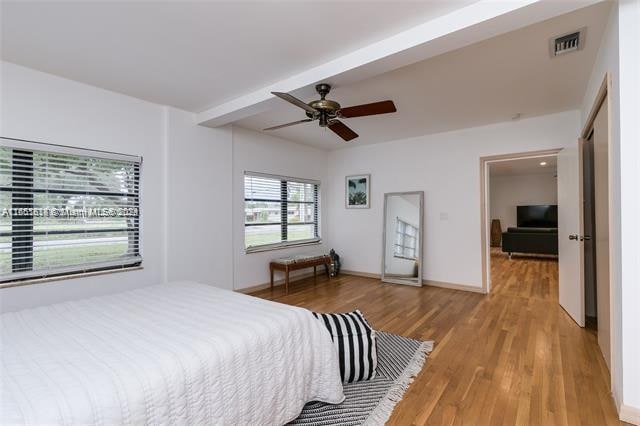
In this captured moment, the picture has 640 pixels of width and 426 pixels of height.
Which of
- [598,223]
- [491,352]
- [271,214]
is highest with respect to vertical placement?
[271,214]

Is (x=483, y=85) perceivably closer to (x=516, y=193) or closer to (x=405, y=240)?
Result: (x=405, y=240)

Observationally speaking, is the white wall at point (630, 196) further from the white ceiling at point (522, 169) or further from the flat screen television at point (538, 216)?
the flat screen television at point (538, 216)

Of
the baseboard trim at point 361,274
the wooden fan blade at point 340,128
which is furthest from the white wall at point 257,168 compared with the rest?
the wooden fan blade at point 340,128

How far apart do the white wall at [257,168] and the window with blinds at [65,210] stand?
4.36 ft

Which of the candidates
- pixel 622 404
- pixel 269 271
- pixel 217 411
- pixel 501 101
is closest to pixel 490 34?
pixel 501 101

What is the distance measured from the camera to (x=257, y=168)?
4566mm

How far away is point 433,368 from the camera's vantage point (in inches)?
88.7

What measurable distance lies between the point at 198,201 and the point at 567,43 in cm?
393

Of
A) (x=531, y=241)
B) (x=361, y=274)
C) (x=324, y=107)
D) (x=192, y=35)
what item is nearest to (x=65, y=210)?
(x=192, y=35)

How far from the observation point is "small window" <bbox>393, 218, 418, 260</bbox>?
491 centimetres

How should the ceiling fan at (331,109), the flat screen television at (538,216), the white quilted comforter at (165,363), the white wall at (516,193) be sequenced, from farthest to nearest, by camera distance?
1. the white wall at (516,193)
2. the flat screen television at (538,216)
3. the ceiling fan at (331,109)
4. the white quilted comforter at (165,363)

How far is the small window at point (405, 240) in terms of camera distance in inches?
193

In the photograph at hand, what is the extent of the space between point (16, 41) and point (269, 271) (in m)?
3.69

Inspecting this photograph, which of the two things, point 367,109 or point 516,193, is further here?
point 516,193
